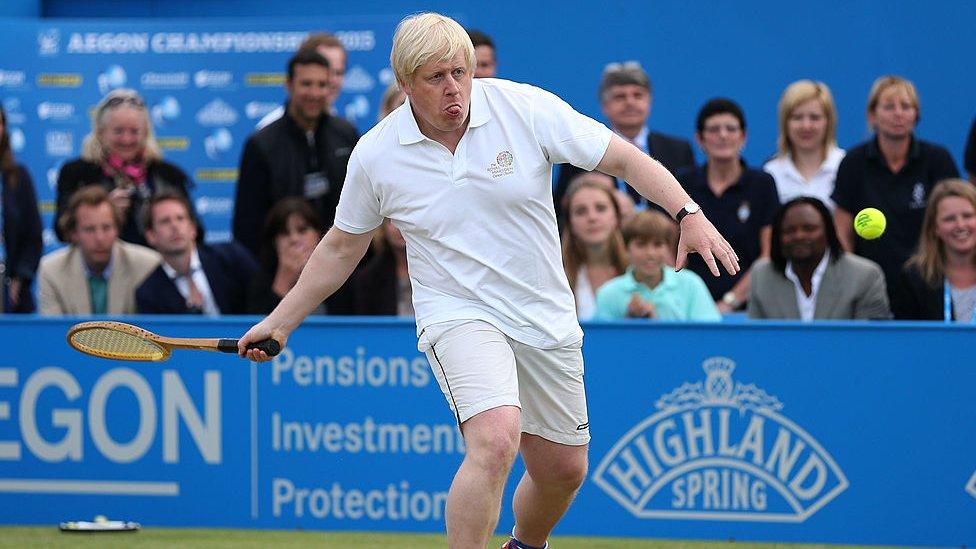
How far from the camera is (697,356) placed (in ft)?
22.8

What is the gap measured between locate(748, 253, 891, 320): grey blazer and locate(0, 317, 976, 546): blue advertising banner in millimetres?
576

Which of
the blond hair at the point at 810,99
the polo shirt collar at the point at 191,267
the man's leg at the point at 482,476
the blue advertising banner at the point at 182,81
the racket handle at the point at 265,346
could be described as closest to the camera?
the man's leg at the point at 482,476

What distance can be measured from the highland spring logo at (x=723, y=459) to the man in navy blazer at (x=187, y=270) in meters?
2.42

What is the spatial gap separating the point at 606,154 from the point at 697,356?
2.14 m

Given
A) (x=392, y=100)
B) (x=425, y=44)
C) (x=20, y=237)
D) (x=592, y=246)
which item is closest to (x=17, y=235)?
(x=20, y=237)

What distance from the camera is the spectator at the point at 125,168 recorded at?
902 cm

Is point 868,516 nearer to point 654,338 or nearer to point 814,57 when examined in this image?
point 654,338

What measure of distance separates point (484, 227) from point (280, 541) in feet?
8.82

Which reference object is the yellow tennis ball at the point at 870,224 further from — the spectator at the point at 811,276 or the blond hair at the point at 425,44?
the blond hair at the point at 425,44

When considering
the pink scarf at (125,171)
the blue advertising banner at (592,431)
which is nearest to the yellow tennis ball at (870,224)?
the blue advertising banner at (592,431)

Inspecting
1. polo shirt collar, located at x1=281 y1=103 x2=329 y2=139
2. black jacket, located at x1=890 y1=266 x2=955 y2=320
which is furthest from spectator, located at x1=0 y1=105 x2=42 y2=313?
black jacket, located at x1=890 y1=266 x2=955 y2=320

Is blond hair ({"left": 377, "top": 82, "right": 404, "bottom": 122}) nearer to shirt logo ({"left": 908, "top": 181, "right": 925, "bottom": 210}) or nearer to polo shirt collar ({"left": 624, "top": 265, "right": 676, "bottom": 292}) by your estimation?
polo shirt collar ({"left": 624, "top": 265, "right": 676, "bottom": 292})

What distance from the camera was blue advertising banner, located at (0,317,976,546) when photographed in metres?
6.82

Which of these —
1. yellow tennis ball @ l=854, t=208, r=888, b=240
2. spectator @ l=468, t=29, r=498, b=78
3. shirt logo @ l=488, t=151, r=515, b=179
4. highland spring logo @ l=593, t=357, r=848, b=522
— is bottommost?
highland spring logo @ l=593, t=357, r=848, b=522
